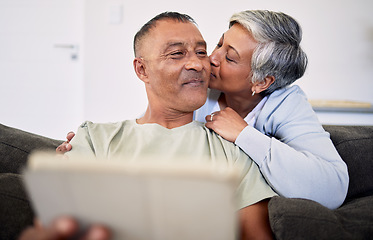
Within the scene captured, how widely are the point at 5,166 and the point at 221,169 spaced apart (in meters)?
1.06

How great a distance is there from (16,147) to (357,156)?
135 centimetres

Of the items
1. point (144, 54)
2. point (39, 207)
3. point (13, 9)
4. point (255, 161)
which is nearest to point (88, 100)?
point (13, 9)

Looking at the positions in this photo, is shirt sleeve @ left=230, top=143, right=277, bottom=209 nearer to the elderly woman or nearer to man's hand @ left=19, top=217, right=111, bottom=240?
the elderly woman

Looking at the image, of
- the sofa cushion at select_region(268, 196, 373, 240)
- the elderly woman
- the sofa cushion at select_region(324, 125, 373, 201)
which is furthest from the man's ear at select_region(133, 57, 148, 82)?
the sofa cushion at select_region(324, 125, 373, 201)

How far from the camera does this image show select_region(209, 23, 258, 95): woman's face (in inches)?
62.0

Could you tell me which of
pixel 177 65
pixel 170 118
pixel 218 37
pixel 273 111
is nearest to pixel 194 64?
pixel 177 65

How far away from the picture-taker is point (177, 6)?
325 cm

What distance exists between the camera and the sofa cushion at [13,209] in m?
0.97

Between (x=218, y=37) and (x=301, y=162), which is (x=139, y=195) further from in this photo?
(x=218, y=37)

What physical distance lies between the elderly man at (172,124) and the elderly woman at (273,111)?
7 centimetres

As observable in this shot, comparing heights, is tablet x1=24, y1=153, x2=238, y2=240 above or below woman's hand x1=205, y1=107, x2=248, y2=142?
above

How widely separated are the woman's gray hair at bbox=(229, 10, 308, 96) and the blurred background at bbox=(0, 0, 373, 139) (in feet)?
5.59

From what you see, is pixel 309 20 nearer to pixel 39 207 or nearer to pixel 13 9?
pixel 13 9

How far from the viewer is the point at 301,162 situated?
1222mm
